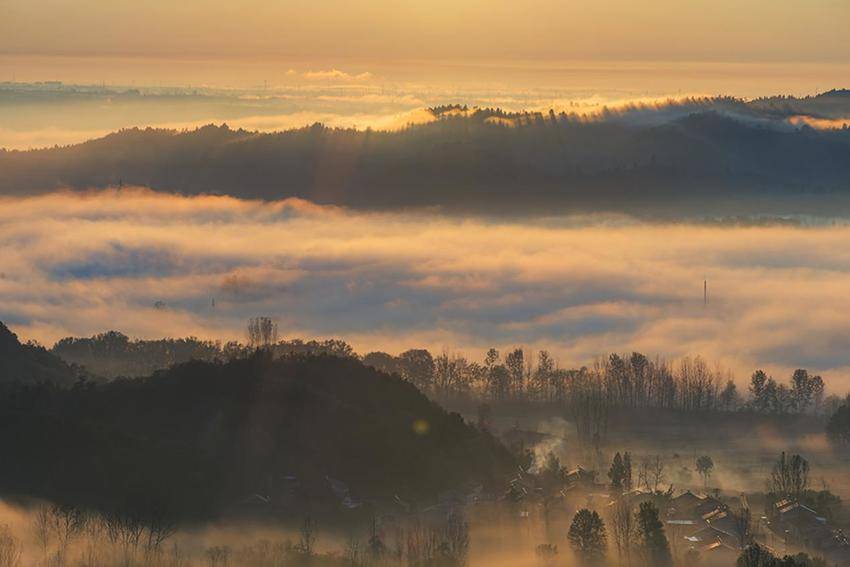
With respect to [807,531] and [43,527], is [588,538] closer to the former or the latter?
[807,531]

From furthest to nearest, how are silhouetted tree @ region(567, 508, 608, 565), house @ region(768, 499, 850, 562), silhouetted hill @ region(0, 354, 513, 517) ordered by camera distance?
1. silhouetted hill @ region(0, 354, 513, 517)
2. house @ region(768, 499, 850, 562)
3. silhouetted tree @ region(567, 508, 608, 565)

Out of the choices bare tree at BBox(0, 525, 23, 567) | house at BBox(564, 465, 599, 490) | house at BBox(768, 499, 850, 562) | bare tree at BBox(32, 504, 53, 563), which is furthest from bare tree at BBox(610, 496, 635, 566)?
bare tree at BBox(0, 525, 23, 567)

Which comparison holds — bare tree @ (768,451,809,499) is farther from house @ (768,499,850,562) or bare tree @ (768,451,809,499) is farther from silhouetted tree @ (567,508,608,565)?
silhouetted tree @ (567,508,608,565)

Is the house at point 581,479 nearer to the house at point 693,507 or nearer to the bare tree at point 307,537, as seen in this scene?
the house at point 693,507

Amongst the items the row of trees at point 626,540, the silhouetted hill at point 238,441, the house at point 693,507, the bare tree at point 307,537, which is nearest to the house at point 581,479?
the silhouetted hill at point 238,441

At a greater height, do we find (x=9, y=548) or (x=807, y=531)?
(x=807, y=531)

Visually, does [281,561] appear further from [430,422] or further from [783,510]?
[783,510]

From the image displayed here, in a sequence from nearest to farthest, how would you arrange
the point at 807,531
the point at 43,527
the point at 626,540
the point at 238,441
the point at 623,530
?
the point at 43,527 → the point at 626,540 → the point at 623,530 → the point at 807,531 → the point at 238,441

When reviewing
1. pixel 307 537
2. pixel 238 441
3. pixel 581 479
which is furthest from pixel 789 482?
pixel 238 441

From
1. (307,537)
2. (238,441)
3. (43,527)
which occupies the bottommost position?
(307,537)
